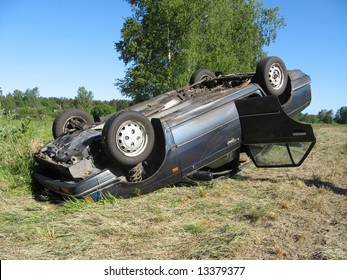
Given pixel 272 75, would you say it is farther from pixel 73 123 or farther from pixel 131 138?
pixel 73 123

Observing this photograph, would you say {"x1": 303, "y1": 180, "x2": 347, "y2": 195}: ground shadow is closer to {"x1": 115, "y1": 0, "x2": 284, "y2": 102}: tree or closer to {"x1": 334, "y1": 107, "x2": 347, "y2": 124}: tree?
{"x1": 115, "y1": 0, "x2": 284, "y2": 102}: tree

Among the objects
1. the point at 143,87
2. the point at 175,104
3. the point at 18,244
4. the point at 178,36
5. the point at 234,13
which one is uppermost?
the point at 234,13

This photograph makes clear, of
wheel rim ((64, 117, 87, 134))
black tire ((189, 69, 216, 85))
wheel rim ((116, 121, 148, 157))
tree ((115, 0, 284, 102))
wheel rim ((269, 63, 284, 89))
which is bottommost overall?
wheel rim ((116, 121, 148, 157))

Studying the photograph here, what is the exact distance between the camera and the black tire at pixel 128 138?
395cm

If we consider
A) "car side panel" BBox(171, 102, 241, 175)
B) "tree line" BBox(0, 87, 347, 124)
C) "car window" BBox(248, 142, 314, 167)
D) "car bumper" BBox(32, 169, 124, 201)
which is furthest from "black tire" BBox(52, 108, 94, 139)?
"tree line" BBox(0, 87, 347, 124)

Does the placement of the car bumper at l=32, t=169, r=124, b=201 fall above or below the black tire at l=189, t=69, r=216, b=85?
below

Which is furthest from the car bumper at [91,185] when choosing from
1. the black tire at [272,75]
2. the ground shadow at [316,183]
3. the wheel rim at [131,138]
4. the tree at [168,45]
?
the tree at [168,45]

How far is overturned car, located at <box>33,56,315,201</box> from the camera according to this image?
4082 mm

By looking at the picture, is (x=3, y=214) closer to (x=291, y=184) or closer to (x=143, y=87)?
(x=291, y=184)

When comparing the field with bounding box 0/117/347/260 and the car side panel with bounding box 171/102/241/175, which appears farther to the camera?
the car side panel with bounding box 171/102/241/175

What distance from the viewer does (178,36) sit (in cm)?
1755

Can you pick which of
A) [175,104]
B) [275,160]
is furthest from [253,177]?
[175,104]

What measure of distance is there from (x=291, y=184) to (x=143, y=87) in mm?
15084

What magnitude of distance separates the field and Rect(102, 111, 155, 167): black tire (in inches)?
21.0
